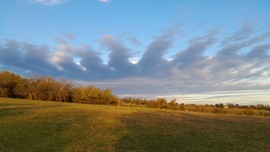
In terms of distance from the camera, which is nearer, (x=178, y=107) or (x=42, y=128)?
(x=42, y=128)

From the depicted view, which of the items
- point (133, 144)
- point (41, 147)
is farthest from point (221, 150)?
point (41, 147)

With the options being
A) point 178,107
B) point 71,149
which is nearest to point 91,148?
point 71,149

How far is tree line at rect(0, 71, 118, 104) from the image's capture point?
5973 cm

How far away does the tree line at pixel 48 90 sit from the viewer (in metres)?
59.7

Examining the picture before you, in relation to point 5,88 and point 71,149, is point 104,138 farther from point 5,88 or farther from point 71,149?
point 5,88

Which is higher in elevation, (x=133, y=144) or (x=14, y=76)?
(x=14, y=76)

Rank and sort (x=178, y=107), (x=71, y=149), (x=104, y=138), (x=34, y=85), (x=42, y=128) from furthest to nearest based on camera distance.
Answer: (x=178, y=107) → (x=34, y=85) → (x=42, y=128) → (x=104, y=138) → (x=71, y=149)

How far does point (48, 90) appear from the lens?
65.4m

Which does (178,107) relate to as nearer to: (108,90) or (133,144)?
(108,90)

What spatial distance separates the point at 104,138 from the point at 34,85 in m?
58.1

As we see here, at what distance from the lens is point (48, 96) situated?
213ft

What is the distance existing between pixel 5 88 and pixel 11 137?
53981 millimetres

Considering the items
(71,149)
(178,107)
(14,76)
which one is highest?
(14,76)

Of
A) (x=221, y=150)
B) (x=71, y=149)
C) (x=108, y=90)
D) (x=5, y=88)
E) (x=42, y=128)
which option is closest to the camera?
(x=71, y=149)
